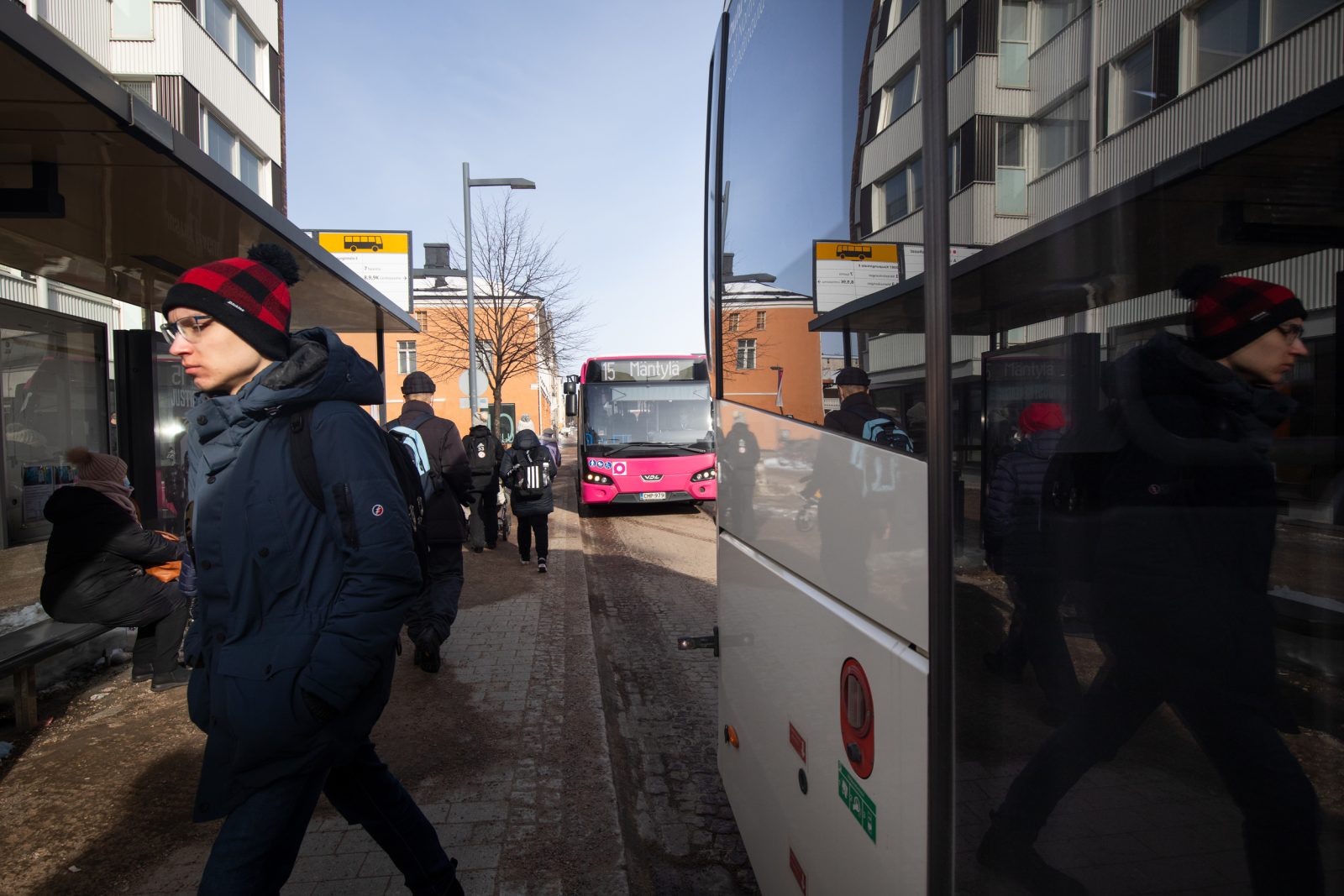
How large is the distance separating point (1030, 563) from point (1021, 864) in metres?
0.44

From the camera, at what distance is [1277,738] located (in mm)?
921

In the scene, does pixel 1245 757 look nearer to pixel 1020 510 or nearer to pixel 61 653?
pixel 1020 510

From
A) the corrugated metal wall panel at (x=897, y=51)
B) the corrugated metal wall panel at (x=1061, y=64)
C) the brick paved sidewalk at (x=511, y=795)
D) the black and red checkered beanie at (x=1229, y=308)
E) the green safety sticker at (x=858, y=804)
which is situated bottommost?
the brick paved sidewalk at (x=511, y=795)

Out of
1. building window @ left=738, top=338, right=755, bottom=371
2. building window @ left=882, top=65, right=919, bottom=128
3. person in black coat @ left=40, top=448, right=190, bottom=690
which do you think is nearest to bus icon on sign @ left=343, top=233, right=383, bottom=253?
person in black coat @ left=40, top=448, right=190, bottom=690

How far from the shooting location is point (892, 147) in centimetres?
157

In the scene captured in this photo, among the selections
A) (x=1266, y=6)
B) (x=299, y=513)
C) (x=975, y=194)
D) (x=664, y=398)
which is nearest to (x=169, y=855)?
(x=299, y=513)

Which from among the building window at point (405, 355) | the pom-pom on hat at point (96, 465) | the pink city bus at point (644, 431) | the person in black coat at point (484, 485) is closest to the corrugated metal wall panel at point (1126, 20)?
the pom-pom on hat at point (96, 465)

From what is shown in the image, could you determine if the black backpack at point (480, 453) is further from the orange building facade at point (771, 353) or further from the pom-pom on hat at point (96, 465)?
the orange building facade at point (771, 353)

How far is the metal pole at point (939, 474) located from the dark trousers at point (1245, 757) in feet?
0.78

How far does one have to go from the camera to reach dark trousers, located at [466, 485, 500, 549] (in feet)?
34.0

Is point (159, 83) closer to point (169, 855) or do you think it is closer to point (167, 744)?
point (167, 744)

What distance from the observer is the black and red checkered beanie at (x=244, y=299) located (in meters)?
2.00

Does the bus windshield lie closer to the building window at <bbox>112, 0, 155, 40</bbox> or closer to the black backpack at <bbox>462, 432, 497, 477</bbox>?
the black backpack at <bbox>462, 432, 497, 477</bbox>

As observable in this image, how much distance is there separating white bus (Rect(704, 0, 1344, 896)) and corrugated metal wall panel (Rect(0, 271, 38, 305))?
584 centimetres
